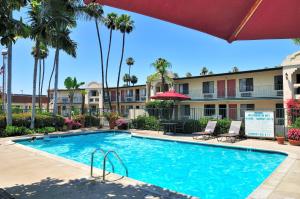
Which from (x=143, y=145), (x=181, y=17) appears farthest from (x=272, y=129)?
(x=181, y=17)

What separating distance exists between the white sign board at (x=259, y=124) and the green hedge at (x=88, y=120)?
14533 mm

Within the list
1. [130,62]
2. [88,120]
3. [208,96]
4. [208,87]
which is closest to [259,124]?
[88,120]

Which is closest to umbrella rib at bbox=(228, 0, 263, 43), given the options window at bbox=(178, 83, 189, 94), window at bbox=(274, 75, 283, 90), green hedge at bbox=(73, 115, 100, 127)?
green hedge at bbox=(73, 115, 100, 127)

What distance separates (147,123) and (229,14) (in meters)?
19.1

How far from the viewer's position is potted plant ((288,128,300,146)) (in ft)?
40.6

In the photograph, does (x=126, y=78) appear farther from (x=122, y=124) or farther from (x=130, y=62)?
(x=122, y=124)

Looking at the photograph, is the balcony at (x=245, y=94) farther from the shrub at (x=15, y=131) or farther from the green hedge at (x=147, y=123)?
the shrub at (x=15, y=131)

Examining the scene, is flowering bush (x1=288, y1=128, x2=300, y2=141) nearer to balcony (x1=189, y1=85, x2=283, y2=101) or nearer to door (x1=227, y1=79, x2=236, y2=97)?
balcony (x1=189, y1=85, x2=283, y2=101)

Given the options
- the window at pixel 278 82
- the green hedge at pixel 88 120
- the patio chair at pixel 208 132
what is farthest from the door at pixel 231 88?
the green hedge at pixel 88 120

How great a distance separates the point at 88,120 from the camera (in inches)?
938

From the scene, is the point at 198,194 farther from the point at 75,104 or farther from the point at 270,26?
the point at 75,104

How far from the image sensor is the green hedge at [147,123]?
20.9m

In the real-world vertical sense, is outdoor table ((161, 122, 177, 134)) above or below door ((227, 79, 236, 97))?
below

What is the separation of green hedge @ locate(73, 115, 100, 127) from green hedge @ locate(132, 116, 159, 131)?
13.7 feet
